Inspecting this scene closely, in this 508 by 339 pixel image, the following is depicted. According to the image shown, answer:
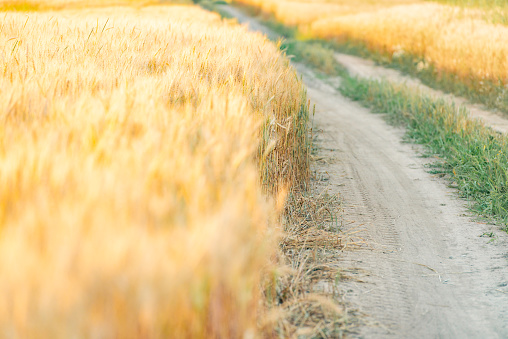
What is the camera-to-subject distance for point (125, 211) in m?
1.34

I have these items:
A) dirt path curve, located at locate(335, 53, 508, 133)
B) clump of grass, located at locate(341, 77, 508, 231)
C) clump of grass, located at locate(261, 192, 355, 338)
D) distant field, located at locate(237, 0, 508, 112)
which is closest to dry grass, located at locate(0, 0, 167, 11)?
distant field, located at locate(237, 0, 508, 112)

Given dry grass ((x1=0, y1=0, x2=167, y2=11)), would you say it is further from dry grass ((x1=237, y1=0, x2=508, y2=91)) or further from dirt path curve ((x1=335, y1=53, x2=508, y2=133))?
dirt path curve ((x1=335, y1=53, x2=508, y2=133))

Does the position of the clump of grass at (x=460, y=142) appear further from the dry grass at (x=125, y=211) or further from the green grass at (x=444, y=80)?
the dry grass at (x=125, y=211)

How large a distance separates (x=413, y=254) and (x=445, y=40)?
31.8ft

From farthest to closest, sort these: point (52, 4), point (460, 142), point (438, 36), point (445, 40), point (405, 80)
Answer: point (52, 4), point (438, 36), point (445, 40), point (405, 80), point (460, 142)

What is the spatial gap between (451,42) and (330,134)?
6286 mm

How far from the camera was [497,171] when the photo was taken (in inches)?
183

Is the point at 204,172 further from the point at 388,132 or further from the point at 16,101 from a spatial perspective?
the point at 388,132

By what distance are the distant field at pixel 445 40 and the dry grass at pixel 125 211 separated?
7.75 meters

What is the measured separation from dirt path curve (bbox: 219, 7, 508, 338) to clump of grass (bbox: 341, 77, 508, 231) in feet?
0.83

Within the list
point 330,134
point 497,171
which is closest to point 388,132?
point 330,134

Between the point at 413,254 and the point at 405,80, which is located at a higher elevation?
the point at 405,80

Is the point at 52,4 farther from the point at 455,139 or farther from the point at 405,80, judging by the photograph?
the point at 455,139

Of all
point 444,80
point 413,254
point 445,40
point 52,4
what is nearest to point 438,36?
point 445,40
